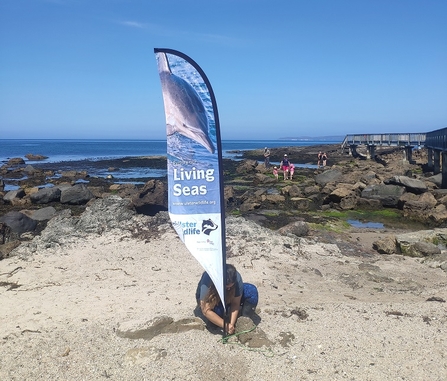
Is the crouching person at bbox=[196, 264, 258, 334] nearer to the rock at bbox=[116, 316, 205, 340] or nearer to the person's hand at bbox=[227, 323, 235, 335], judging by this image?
the person's hand at bbox=[227, 323, 235, 335]

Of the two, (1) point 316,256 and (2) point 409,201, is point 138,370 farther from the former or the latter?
(2) point 409,201

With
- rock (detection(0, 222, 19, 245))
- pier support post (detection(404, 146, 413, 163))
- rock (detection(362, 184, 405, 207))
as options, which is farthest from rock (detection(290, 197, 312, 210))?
pier support post (detection(404, 146, 413, 163))

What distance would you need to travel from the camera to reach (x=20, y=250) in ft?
36.4

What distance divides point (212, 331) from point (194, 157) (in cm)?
268

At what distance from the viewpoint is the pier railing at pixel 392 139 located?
39.0m

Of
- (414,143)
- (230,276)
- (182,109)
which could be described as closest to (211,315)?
(230,276)

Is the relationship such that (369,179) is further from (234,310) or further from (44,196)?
(234,310)

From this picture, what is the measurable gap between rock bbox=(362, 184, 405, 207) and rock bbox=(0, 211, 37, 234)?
14.8 meters

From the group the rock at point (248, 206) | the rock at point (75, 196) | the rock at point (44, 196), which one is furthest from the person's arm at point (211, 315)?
the rock at point (44, 196)

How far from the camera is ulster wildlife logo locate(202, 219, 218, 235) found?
5859 millimetres

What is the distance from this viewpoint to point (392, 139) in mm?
43938

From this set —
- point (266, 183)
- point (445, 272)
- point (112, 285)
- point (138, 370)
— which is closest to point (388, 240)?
point (445, 272)

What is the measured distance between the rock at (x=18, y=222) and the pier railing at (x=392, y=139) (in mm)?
31554

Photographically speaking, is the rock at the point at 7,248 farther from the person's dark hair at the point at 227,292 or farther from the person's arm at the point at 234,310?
the person's arm at the point at 234,310
